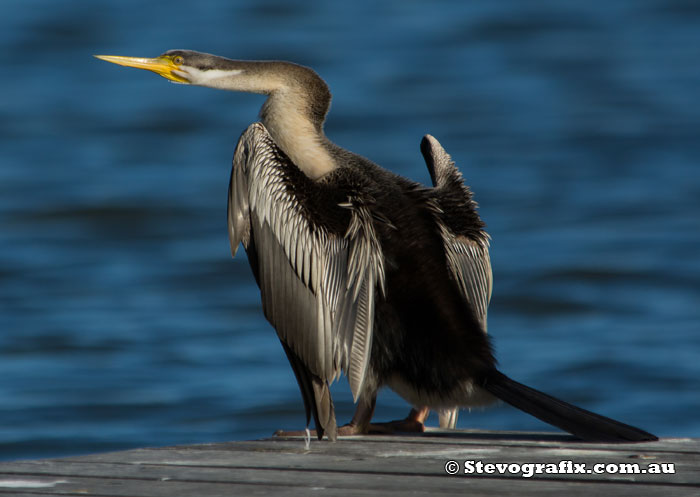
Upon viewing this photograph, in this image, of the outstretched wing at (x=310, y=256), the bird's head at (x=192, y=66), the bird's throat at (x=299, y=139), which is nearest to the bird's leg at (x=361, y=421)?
the outstretched wing at (x=310, y=256)

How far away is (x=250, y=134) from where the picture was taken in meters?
3.75

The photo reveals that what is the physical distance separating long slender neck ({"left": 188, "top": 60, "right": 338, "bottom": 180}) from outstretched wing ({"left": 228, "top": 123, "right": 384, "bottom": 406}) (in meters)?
0.07

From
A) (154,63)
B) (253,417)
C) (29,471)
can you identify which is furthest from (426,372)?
(253,417)

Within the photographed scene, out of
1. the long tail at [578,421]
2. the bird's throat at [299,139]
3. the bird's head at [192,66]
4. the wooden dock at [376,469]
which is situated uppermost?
the bird's head at [192,66]

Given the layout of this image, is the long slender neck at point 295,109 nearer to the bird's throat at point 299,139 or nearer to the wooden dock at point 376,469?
the bird's throat at point 299,139

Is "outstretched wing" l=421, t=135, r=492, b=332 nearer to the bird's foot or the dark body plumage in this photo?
the dark body plumage

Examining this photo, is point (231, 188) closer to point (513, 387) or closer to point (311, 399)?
point (311, 399)

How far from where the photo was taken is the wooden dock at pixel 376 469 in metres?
2.78

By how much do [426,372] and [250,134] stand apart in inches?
35.3

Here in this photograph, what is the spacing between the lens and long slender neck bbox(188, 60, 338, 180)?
3791 millimetres

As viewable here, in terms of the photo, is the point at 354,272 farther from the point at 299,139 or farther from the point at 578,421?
the point at 578,421

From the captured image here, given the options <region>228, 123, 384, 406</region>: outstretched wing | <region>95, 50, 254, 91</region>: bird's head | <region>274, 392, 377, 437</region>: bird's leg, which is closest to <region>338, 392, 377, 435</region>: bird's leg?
Result: <region>274, 392, 377, 437</region>: bird's leg

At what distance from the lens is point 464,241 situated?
3848 millimetres

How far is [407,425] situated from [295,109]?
1.03 m
